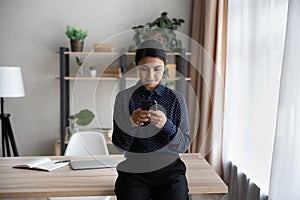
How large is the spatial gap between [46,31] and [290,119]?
102 inches

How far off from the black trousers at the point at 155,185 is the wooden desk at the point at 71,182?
0.11 metres

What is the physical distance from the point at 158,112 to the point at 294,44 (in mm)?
766

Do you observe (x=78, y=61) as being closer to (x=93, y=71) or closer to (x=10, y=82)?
(x=93, y=71)

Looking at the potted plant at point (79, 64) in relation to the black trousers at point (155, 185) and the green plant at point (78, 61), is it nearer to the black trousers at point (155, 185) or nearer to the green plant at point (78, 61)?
the green plant at point (78, 61)

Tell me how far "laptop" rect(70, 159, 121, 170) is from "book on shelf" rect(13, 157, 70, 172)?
0.20 ft

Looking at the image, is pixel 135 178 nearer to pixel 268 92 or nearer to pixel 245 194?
pixel 268 92

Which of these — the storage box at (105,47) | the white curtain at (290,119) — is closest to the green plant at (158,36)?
the white curtain at (290,119)

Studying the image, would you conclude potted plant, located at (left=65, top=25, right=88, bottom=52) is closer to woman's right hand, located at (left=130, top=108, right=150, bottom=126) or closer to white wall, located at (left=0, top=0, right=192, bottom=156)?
white wall, located at (left=0, top=0, right=192, bottom=156)

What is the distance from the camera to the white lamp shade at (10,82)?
295cm

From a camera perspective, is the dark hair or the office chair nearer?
the dark hair

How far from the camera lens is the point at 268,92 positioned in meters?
2.14

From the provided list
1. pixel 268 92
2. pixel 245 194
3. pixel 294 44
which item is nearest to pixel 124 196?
pixel 294 44

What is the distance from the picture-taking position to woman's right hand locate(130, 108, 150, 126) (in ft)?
4.32

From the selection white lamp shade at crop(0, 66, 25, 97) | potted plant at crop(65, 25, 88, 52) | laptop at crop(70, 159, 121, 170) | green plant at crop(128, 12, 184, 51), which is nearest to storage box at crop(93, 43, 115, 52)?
potted plant at crop(65, 25, 88, 52)
